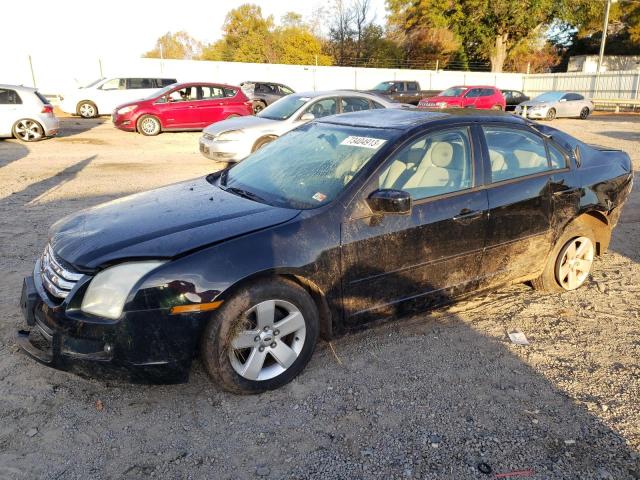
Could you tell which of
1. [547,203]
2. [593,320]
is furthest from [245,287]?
[593,320]

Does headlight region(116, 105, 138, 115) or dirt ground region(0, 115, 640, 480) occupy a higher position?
headlight region(116, 105, 138, 115)

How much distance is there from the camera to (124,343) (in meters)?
2.76

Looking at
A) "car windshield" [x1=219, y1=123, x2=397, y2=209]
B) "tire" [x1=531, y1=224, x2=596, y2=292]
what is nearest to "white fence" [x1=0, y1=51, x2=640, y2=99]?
"car windshield" [x1=219, y1=123, x2=397, y2=209]


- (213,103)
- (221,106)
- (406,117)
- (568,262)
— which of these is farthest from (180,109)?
(568,262)

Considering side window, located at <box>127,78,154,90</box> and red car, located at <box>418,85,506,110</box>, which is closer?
side window, located at <box>127,78,154,90</box>

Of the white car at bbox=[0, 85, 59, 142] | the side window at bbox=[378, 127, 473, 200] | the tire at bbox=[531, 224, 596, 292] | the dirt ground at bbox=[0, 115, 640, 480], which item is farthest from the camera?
the white car at bbox=[0, 85, 59, 142]

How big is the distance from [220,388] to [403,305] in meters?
1.39

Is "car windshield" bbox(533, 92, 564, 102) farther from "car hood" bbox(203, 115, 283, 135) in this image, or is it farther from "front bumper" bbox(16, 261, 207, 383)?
"front bumper" bbox(16, 261, 207, 383)

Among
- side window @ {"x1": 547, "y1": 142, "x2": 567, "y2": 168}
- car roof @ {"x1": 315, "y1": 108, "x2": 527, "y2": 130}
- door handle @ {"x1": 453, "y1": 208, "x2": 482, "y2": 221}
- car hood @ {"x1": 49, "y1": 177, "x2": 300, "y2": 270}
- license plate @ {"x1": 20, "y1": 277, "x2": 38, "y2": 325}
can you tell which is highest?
car roof @ {"x1": 315, "y1": 108, "x2": 527, "y2": 130}

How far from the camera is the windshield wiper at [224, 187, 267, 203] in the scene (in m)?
3.55

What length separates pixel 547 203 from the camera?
420cm

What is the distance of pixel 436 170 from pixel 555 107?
2458 centimetres

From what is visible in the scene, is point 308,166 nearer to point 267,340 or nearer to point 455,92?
point 267,340

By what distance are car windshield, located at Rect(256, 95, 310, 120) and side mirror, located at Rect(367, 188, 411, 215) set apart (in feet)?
24.9
